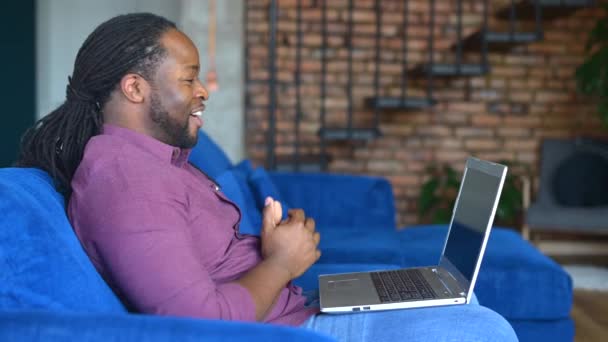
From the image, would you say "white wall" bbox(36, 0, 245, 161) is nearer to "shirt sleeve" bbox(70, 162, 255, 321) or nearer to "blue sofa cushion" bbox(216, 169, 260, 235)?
"blue sofa cushion" bbox(216, 169, 260, 235)

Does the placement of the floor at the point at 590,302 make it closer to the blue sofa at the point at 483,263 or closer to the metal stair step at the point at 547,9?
the blue sofa at the point at 483,263

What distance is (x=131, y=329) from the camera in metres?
0.96

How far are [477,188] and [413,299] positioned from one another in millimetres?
304

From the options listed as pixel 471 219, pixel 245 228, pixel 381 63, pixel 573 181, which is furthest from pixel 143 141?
pixel 573 181

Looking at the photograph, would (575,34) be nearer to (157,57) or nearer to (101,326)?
(157,57)

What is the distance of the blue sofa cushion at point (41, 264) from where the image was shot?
3.52 feet

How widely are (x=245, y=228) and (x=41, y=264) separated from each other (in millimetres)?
1152

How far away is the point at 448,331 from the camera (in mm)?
1299

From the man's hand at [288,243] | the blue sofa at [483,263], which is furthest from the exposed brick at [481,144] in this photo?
the man's hand at [288,243]

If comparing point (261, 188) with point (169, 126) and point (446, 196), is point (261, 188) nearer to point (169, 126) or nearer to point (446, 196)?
point (169, 126)

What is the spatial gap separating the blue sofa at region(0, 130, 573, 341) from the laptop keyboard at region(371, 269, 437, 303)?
0.42 meters

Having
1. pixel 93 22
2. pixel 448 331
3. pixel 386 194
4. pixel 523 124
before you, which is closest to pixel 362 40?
pixel 523 124

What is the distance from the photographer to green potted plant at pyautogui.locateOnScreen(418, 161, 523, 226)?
4.69 metres

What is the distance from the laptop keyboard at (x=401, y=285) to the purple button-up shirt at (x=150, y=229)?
0.35 metres
